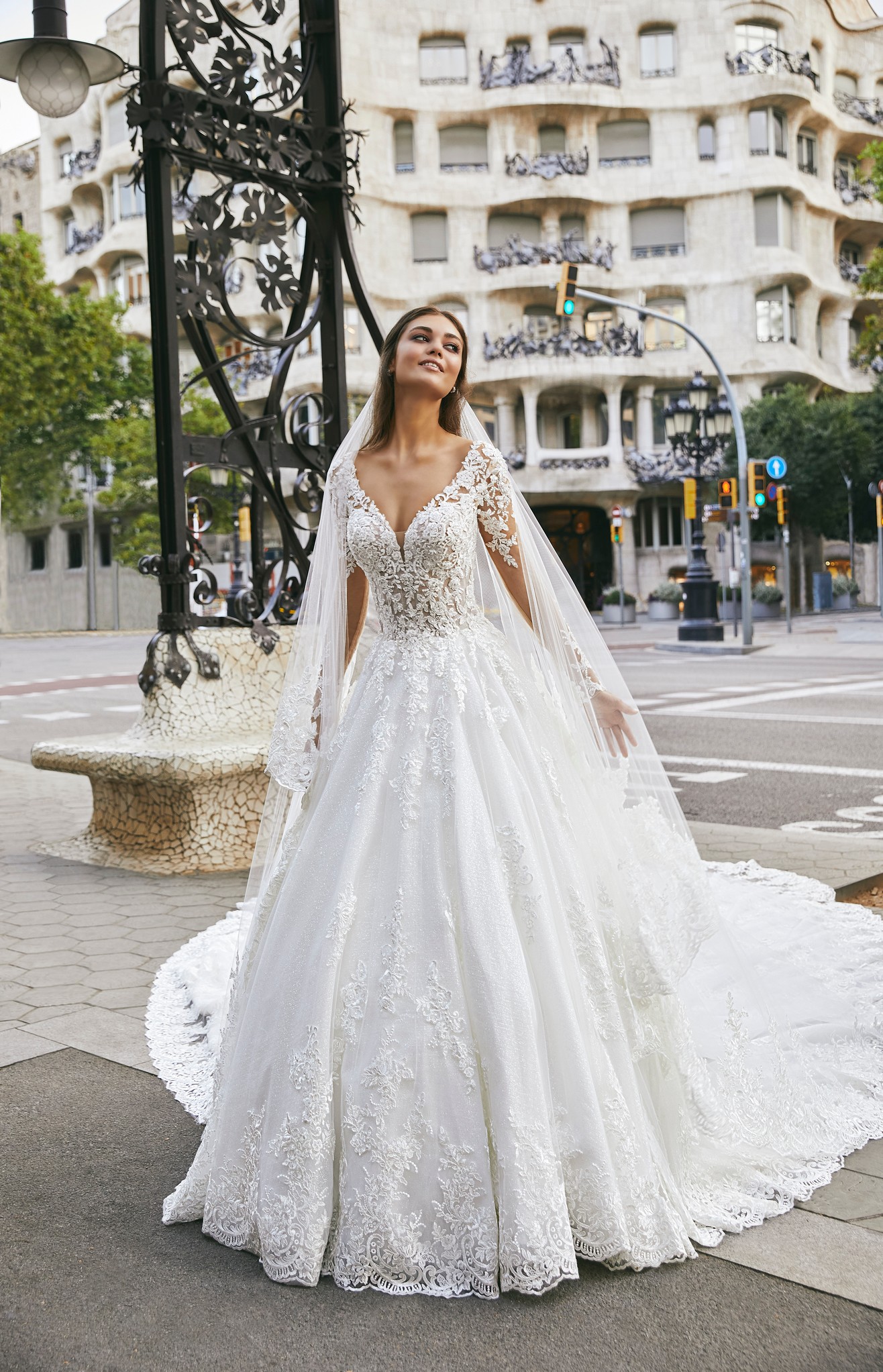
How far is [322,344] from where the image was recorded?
7.06m

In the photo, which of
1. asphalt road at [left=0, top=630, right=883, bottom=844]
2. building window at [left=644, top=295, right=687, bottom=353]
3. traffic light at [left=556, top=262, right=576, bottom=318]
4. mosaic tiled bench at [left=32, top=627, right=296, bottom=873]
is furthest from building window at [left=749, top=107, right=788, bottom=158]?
mosaic tiled bench at [left=32, top=627, right=296, bottom=873]

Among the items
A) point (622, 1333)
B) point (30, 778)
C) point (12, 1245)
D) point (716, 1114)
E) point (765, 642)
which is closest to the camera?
point (622, 1333)

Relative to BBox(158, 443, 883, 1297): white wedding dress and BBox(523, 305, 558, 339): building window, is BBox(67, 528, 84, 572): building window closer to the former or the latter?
BBox(523, 305, 558, 339): building window

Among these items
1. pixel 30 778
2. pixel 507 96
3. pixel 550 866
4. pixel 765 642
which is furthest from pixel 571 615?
pixel 507 96

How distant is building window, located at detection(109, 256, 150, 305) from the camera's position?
50500 millimetres

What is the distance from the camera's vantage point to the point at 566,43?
4847 centimetres

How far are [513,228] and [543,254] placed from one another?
2129 mm

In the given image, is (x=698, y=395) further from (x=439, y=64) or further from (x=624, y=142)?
(x=439, y=64)

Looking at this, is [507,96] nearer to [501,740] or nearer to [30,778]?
[30,778]

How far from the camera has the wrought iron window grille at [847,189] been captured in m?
49.7

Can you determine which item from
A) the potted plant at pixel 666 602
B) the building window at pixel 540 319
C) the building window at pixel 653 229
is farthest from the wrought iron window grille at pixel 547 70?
the potted plant at pixel 666 602

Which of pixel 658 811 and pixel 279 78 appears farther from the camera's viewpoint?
pixel 279 78

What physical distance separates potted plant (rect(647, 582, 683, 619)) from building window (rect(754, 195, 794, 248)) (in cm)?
1432

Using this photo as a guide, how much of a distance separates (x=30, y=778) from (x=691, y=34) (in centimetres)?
4798
